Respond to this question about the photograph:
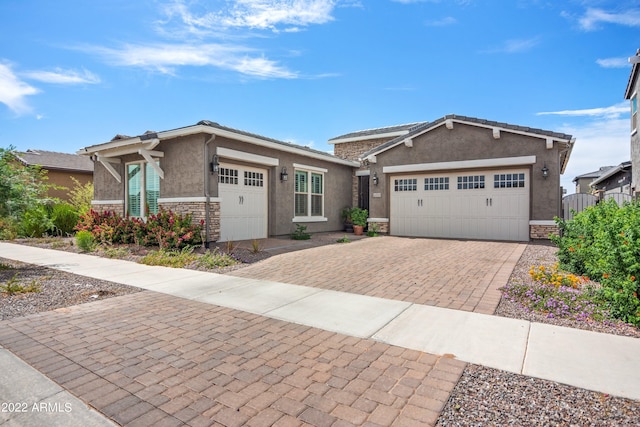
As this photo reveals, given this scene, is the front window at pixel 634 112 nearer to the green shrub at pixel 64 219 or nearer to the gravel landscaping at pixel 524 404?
the gravel landscaping at pixel 524 404

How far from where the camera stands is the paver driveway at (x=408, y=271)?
214 inches

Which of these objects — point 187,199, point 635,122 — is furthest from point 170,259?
point 635,122

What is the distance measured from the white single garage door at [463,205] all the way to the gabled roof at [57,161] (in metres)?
19.5

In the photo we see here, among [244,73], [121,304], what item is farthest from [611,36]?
[121,304]

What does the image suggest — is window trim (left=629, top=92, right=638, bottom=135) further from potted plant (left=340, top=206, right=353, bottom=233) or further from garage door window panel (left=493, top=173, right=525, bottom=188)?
potted plant (left=340, top=206, right=353, bottom=233)

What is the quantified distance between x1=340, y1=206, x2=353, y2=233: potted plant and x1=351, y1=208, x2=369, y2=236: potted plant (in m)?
0.54

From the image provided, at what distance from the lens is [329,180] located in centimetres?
1600

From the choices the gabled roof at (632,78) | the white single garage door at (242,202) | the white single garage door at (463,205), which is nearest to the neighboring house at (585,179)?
the gabled roof at (632,78)

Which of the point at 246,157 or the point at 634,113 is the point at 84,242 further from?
the point at 634,113

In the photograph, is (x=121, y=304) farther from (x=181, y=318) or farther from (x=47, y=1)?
(x=47, y=1)

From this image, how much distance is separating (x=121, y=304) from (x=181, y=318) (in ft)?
4.28

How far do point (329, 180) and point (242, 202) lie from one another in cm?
524

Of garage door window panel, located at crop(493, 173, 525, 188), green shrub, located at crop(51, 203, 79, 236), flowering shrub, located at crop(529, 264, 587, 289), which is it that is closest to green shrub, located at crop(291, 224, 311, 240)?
garage door window panel, located at crop(493, 173, 525, 188)

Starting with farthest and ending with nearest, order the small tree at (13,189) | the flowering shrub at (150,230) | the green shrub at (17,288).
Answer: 1. the flowering shrub at (150,230)
2. the small tree at (13,189)
3. the green shrub at (17,288)
